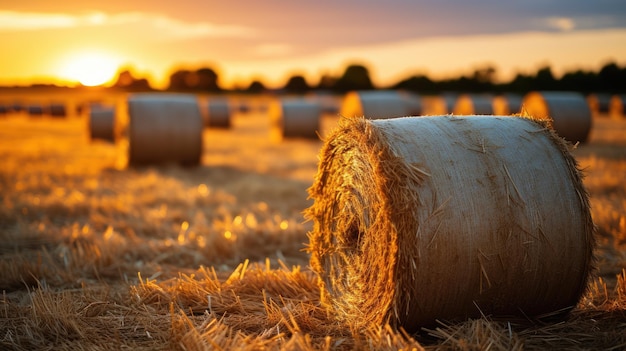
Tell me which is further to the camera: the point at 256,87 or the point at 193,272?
the point at 256,87

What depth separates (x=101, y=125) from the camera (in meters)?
20.2

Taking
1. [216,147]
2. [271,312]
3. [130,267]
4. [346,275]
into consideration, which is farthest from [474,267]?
[216,147]

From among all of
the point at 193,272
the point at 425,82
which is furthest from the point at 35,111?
the point at 425,82

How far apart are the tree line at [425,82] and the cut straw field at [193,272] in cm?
4532

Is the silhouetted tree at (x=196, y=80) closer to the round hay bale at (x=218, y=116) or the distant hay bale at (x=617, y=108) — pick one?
the round hay bale at (x=218, y=116)

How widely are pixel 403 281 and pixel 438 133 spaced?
102cm

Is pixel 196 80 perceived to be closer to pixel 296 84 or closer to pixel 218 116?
pixel 296 84

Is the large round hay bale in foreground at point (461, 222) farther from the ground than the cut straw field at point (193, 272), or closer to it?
farther from the ground

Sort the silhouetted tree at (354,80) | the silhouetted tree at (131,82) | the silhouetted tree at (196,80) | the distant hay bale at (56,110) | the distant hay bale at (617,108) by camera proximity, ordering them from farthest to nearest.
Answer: the silhouetted tree at (196,80)
the silhouetted tree at (354,80)
the silhouetted tree at (131,82)
the distant hay bale at (56,110)
the distant hay bale at (617,108)

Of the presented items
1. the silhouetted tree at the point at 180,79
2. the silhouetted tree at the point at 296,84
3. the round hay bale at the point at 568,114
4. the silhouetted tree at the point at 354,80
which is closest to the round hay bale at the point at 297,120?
the round hay bale at the point at 568,114

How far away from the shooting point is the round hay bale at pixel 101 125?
66.2 feet

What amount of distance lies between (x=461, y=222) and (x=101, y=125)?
19095mm

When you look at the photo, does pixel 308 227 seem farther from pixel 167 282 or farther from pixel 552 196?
pixel 552 196

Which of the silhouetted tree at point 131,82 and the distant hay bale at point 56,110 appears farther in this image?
the silhouetted tree at point 131,82
